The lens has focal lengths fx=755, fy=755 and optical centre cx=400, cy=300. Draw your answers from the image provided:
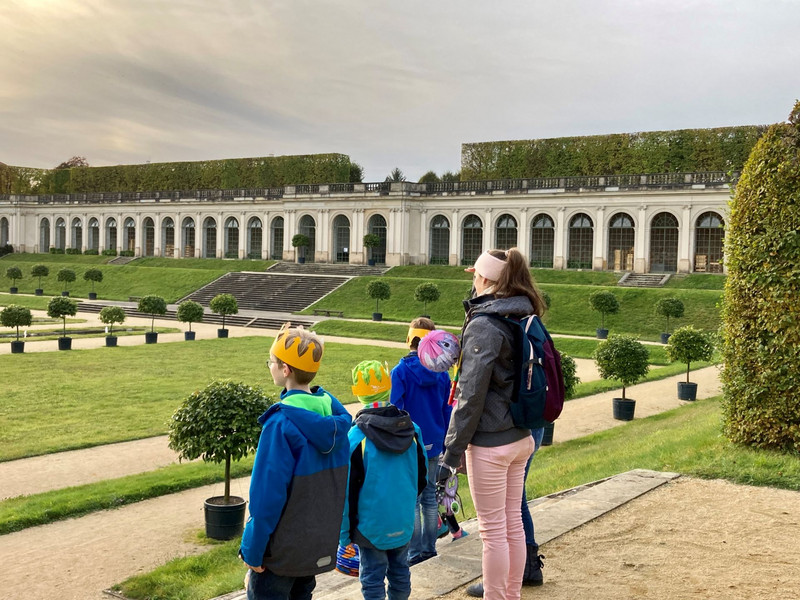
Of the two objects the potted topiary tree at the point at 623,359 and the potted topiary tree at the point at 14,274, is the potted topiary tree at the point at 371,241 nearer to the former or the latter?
the potted topiary tree at the point at 14,274

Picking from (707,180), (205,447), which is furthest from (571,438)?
(707,180)

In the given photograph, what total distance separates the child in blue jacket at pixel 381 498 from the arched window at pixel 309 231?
5186 centimetres

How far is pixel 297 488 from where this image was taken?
365cm

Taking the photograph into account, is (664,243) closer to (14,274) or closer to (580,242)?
(580,242)

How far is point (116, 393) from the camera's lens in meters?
15.8

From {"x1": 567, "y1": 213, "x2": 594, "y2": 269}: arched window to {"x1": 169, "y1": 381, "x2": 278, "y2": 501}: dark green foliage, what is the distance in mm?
41283

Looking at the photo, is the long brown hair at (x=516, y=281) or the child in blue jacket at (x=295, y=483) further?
the long brown hair at (x=516, y=281)

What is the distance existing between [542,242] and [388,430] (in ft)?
152

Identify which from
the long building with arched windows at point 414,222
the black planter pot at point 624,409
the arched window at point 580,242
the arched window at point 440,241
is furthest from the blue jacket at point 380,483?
the arched window at point 440,241

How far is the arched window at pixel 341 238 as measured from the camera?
5444cm

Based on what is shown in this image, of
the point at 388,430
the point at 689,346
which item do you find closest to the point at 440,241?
the point at 689,346

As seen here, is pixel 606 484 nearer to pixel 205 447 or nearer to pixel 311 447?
pixel 205 447

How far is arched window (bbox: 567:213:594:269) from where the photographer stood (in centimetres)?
4719

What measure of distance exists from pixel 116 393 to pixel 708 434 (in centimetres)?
1168
